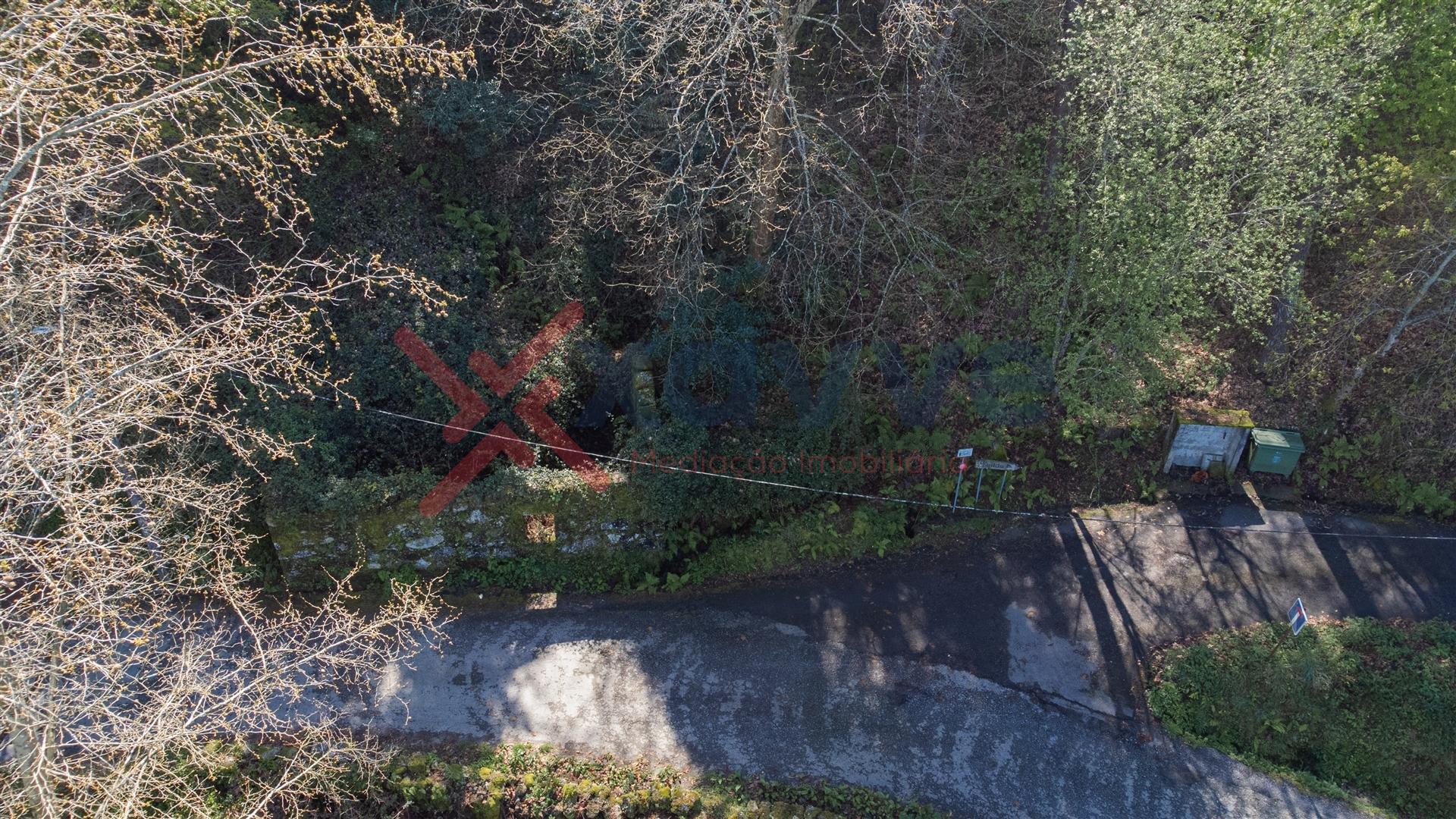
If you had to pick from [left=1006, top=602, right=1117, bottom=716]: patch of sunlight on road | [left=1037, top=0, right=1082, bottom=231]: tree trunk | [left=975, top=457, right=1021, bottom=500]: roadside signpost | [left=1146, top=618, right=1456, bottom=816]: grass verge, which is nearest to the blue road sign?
[left=1146, top=618, right=1456, bottom=816]: grass verge

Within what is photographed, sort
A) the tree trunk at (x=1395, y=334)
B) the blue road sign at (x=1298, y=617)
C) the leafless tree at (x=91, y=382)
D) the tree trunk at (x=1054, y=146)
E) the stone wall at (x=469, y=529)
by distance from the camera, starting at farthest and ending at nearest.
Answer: the tree trunk at (x=1054, y=146) → the tree trunk at (x=1395, y=334) → the stone wall at (x=469, y=529) → the blue road sign at (x=1298, y=617) → the leafless tree at (x=91, y=382)

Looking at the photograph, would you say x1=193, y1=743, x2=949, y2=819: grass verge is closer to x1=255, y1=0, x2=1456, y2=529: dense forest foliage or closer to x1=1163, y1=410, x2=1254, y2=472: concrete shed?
x1=255, y1=0, x2=1456, y2=529: dense forest foliage

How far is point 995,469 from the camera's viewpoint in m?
11.9

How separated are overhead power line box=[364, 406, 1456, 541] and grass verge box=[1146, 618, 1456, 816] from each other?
1.61m

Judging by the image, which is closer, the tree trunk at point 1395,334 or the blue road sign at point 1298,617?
the blue road sign at point 1298,617

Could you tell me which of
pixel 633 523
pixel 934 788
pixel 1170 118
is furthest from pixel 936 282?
pixel 934 788

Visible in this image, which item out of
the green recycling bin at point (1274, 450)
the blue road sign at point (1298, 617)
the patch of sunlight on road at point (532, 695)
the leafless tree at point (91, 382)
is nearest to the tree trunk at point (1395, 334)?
the green recycling bin at point (1274, 450)

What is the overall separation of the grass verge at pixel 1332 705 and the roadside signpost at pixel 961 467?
3.23 m

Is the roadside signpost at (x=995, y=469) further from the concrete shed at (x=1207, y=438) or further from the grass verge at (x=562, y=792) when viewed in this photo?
the grass verge at (x=562, y=792)

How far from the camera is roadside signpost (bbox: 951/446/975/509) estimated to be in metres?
11.0

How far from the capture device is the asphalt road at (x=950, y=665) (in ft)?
29.4

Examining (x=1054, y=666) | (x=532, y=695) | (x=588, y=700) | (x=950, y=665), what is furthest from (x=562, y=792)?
(x=1054, y=666)

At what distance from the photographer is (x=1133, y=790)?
8828mm

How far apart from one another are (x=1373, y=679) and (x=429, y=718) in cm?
1159
